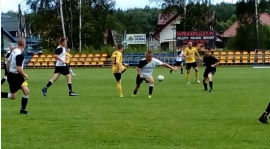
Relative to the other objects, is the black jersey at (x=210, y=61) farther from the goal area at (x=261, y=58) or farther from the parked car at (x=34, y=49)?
the parked car at (x=34, y=49)

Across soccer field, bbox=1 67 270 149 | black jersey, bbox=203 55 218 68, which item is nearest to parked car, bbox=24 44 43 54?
black jersey, bbox=203 55 218 68

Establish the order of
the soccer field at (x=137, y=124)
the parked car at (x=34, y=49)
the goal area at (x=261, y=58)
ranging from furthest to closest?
the parked car at (x=34, y=49), the goal area at (x=261, y=58), the soccer field at (x=137, y=124)

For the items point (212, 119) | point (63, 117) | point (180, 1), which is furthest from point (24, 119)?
point (180, 1)

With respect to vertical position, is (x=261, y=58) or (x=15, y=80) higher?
(x=15, y=80)

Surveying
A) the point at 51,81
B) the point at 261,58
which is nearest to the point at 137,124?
the point at 51,81

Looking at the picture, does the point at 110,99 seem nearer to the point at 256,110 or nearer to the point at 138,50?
the point at 256,110

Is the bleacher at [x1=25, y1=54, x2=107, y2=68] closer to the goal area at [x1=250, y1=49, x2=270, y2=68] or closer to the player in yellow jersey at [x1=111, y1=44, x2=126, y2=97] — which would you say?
the goal area at [x1=250, y1=49, x2=270, y2=68]

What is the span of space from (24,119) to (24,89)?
1117 millimetres

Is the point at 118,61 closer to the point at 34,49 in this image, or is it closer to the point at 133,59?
the point at 133,59

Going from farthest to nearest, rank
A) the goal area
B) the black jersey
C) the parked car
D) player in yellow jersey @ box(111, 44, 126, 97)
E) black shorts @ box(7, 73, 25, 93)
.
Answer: the parked car → the goal area → the black jersey → player in yellow jersey @ box(111, 44, 126, 97) → black shorts @ box(7, 73, 25, 93)

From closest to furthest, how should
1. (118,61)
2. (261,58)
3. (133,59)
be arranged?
(118,61)
(261,58)
(133,59)

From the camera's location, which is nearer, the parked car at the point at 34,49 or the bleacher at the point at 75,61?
the bleacher at the point at 75,61

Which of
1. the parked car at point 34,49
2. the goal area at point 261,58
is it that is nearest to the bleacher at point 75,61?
the parked car at point 34,49

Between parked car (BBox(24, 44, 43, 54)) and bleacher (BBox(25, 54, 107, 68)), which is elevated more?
parked car (BBox(24, 44, 43, 54))
